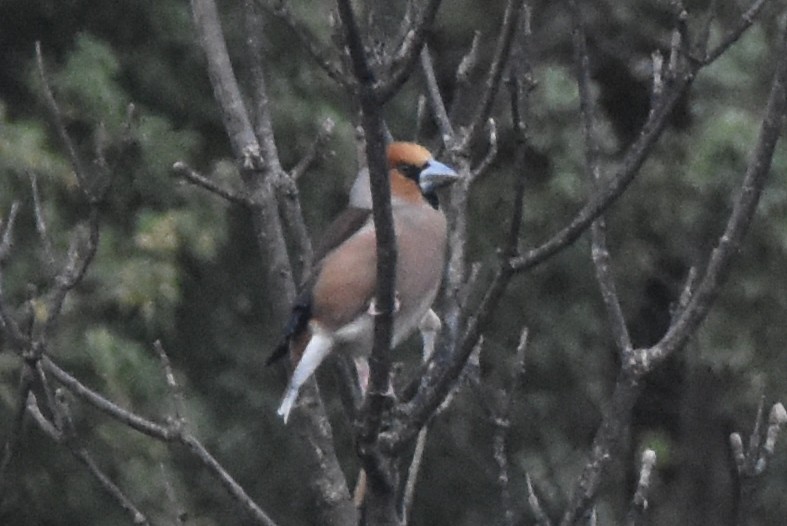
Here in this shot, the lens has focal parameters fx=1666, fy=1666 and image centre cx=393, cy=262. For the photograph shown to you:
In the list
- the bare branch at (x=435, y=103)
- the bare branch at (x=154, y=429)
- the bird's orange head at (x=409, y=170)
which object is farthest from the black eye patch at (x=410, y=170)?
the bare branch at (x=154, y=429)

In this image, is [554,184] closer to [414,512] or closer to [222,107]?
[414,512]

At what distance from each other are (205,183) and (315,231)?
123 inches

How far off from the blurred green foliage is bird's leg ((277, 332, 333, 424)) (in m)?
1.46

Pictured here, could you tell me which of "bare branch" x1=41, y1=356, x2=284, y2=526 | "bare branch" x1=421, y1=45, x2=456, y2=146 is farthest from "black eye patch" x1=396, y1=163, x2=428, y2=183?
"bare branch" x1=41, y1=356, x2=284, y2=526

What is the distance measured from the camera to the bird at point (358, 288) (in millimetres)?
3693

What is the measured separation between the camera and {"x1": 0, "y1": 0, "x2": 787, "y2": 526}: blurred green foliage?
18.6 ft

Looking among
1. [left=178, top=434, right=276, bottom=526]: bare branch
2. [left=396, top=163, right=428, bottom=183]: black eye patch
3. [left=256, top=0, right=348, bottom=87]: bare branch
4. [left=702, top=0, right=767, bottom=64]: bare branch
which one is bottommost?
[left=178, top=434, right=276, bottom=526]: bare branch

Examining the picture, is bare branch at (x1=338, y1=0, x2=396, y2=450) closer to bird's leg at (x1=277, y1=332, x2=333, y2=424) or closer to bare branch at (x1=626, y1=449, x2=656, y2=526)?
bare branch at (x1=626, y1=449, x2=656, y2=526)

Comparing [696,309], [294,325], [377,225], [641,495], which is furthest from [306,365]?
[377,225]

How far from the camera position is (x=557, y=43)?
748 centimetres

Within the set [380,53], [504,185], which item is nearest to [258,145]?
[380,53]

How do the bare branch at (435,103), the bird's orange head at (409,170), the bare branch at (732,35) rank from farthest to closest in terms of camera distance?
the bird's orange head at (409,170), the bare branch at (435,103), the bare branch at (732,35)

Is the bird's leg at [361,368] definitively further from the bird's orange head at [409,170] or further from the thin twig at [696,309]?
the thin twig at [696,309]

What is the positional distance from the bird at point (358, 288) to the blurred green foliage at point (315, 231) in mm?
1047
